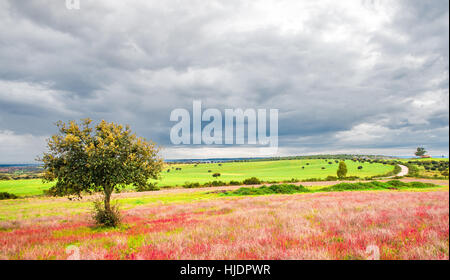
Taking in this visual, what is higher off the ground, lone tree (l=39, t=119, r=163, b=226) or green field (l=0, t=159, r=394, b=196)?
lone tree (l=39, t=119, r=163, b=226)

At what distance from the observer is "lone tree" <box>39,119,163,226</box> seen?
10719mm

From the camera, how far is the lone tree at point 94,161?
35.2ft

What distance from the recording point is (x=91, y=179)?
36.4 ft

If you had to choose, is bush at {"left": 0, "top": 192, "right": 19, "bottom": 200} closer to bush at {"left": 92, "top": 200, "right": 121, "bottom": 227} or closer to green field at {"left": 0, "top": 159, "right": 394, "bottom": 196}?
green field at {"left": 0, "top": 159, "right": 394, "bottom": 196}

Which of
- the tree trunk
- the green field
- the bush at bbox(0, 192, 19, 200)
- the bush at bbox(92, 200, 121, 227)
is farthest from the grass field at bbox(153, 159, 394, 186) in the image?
the tree trunk

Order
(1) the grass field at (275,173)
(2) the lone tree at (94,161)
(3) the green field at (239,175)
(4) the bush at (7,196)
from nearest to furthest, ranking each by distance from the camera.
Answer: (2) the lone tree at (94,161) < (4) the bush at (7,196) < (3) the green field at (239,175) < (1) the grass field at (275,173)

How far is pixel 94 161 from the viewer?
418 inches

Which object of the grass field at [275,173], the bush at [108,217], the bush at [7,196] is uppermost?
the bush at [108,217]

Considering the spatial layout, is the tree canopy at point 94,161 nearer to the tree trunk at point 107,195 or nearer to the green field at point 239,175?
the tree trunk at point 107,195

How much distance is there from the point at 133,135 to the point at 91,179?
320 cm

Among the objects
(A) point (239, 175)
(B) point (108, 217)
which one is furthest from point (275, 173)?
(B) point (108, 217)

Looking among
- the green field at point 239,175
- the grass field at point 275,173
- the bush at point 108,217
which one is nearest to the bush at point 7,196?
the green field at point 239,175
